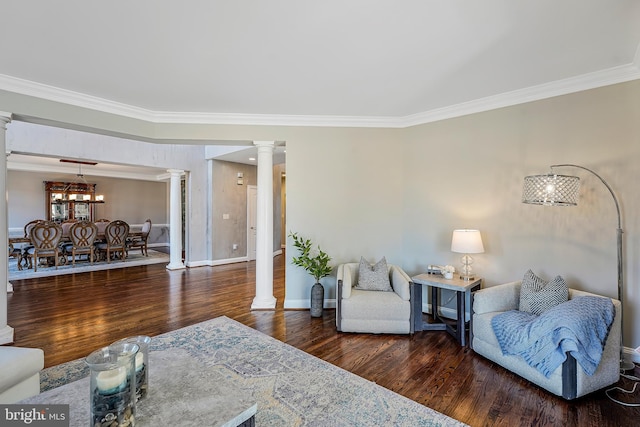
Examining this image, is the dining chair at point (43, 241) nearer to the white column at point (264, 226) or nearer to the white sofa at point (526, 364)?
the white column at point (264, 226)

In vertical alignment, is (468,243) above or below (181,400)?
above

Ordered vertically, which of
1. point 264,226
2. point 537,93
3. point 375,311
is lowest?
point 375,311

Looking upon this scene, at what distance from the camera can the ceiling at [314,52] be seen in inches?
76.7

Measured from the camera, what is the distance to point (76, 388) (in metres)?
1.48

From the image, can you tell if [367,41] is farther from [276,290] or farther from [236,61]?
[276,290]

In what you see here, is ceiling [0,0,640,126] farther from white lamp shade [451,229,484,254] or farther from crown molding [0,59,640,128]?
white lamp shade [451,229,484,254]

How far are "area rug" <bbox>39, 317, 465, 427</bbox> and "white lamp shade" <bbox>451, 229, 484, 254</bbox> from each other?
167cm

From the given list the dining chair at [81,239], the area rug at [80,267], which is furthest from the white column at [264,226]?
the dining chair at [81,239]

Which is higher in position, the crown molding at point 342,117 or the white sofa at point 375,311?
the crown molding at point 342,117

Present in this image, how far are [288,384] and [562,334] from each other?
2.05 meters

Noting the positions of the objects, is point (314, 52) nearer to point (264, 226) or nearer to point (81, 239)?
point (264, 226)

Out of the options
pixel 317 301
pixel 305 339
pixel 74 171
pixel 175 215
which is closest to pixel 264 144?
pixel 317 301

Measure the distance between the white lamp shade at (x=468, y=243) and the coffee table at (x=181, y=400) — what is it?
2.60 metres

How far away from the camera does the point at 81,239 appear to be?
6980mm
